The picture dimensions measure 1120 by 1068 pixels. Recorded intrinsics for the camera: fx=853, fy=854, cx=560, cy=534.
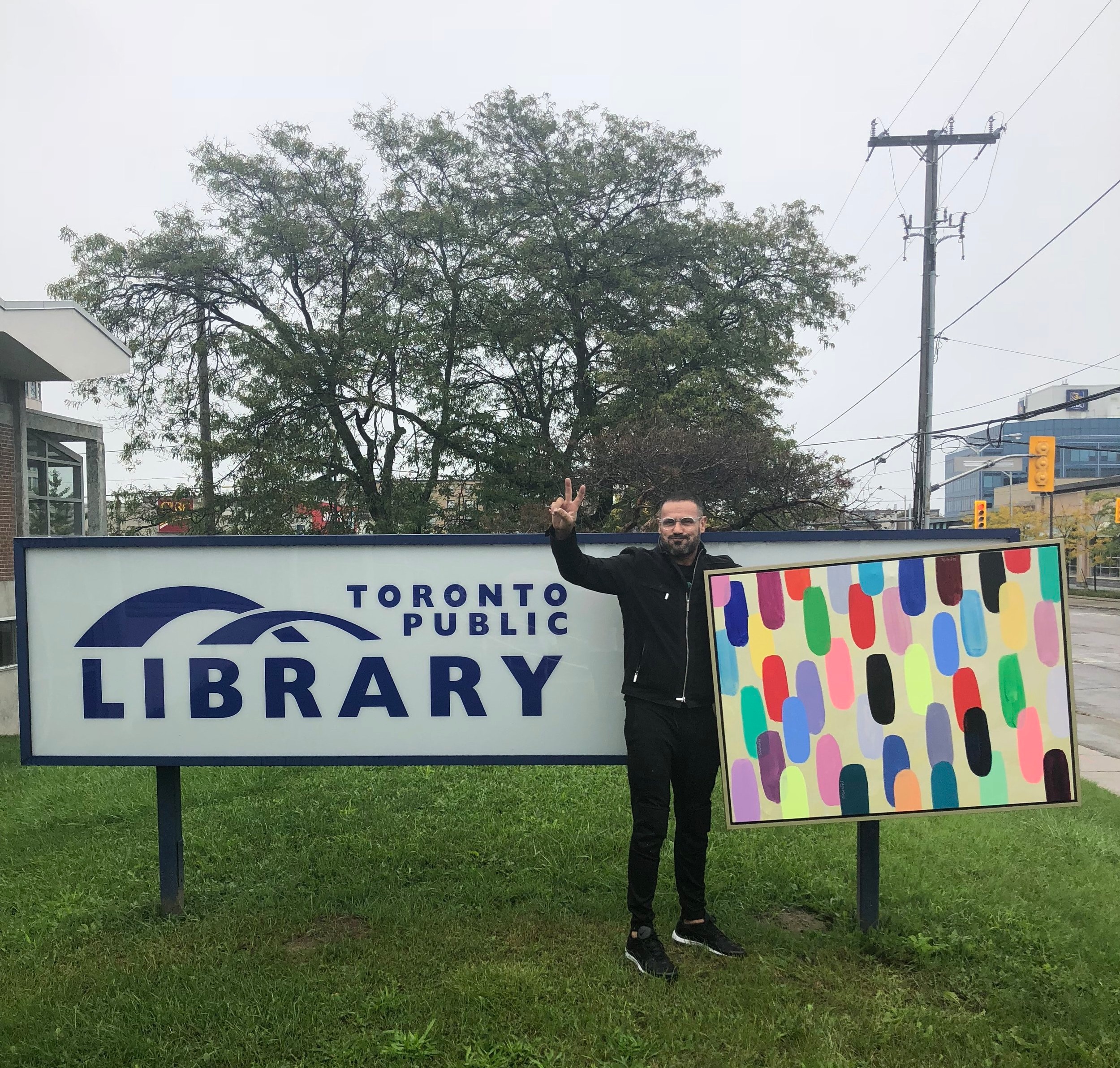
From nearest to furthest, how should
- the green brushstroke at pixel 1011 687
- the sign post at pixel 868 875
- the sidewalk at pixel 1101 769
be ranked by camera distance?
the green brushstroke at pixel 1011 687 → the sign post at pixel 868 875 → the sidewalk at pixel 1101 769

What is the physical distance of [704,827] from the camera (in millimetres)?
3420

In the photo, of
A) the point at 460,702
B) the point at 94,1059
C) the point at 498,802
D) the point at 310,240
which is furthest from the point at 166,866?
the point at 310,240

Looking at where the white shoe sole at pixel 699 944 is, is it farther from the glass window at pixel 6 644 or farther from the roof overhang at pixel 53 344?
the glass window at pixel 6 644

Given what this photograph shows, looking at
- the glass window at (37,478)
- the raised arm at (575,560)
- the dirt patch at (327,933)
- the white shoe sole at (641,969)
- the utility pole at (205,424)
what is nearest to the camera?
the white shoe sole at (641,969)

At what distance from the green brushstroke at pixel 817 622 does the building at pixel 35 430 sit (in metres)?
12.4

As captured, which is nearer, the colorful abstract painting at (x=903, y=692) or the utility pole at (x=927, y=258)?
the colorful abstract painting at (x=903, y=692)

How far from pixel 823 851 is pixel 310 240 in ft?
63.2

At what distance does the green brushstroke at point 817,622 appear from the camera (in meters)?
3.42

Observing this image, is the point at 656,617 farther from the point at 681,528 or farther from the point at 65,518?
the point at 65,518

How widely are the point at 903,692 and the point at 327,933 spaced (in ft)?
8.46

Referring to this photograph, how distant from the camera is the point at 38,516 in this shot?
15344 millimetres

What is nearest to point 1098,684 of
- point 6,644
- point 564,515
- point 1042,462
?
point 564,515

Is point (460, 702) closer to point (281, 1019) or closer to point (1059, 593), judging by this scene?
point (281, 1019)

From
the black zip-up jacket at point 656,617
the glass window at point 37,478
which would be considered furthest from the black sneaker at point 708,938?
the glass window at point 37,478
